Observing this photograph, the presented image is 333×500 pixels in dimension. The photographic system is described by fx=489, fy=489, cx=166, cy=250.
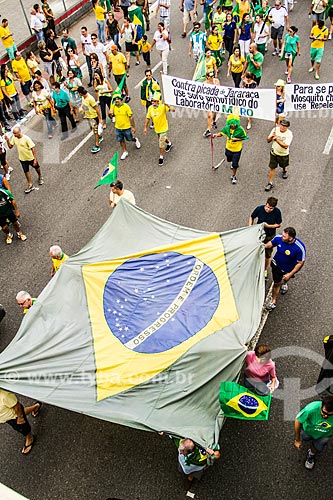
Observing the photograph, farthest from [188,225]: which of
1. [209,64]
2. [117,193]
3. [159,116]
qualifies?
[209,64]

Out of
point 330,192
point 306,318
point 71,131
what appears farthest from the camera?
point 71,131

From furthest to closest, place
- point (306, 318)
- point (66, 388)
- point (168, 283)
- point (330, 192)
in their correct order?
point (330, 192), point (306, 318), point (168, 283), point (66, 388)

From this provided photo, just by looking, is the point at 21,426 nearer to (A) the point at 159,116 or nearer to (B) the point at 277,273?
(B) the point at 277,273

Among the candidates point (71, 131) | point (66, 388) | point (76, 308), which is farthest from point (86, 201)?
point (66, 388)

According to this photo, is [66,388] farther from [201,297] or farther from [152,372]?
[201,297]

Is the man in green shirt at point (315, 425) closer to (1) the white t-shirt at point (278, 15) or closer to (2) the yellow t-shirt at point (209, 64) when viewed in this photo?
(2) the yellow t-shirt at point (209, 64)

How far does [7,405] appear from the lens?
5.85 metres

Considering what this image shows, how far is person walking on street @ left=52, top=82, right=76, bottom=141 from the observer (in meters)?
12.0

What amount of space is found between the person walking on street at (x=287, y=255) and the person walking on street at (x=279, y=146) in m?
2.91

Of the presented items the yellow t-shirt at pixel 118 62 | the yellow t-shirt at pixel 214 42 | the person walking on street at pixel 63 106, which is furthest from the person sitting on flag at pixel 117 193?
the yellow t-shirt at pixel 214 42

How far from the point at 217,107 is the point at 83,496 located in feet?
25.7

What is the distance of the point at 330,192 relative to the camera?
10195 mm

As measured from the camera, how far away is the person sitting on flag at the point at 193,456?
5.13 metres

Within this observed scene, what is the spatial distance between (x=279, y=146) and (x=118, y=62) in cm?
598
